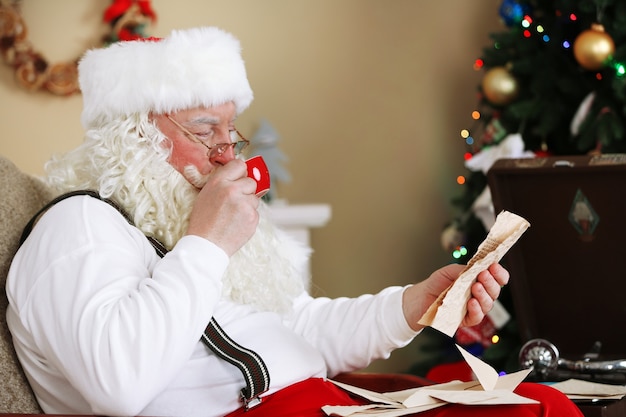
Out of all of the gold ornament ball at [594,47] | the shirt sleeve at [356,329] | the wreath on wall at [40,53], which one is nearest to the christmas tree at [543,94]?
the gold ornament ball at [594,47]

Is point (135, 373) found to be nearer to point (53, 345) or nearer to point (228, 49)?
point (53, 345)

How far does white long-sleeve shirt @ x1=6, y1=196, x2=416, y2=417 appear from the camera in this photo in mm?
1428

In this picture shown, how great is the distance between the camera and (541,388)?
5.00 ft

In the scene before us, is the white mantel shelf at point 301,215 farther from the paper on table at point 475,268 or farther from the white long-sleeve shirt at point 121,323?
the paper on table at point 475,268

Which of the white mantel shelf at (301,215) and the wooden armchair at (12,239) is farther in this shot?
the white mantel shelf at (301,215)

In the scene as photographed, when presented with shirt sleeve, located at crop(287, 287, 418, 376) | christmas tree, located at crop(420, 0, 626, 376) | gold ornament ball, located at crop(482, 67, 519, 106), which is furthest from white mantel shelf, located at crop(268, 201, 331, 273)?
shirt sleeve, located at crop(287, 287, 418, 376)

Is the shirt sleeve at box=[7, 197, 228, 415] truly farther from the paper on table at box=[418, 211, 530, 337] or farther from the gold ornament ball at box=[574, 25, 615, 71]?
the gold ornament ball at box=[574, 25, 615, 71]

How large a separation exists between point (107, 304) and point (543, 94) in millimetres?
2115

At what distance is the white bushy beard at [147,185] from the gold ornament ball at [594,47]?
1527mm

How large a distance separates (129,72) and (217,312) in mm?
528

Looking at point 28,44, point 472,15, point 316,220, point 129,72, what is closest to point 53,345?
point 129,72

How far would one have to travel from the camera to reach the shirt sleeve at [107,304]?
Answer: 1.42 meters

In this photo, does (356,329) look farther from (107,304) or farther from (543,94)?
(543,94)

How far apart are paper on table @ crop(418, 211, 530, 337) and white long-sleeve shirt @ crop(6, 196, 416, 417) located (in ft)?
1.07
